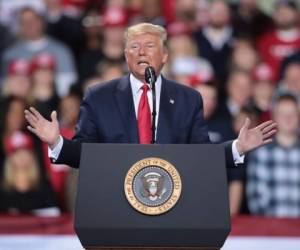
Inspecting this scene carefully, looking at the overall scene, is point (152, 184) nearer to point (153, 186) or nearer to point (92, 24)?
point (153, 186)

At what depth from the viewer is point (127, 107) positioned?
4.15 meters

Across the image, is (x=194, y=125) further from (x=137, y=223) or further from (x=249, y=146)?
(x=137, y=223)

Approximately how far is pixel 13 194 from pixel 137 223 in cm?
340

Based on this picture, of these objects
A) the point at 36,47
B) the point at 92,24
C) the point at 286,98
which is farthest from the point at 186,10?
the point at 286,98

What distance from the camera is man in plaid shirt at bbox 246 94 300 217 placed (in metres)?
6.90

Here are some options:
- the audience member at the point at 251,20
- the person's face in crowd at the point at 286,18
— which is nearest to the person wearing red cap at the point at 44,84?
the audience member at the point at 251,20

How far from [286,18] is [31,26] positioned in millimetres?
2199

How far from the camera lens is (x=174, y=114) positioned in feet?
13.6

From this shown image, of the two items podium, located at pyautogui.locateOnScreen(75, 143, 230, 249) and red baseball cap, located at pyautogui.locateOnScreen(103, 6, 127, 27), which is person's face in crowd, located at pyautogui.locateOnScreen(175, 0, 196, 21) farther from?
podium, located at pyautogui.locateOnScreen(75, 143, 230, 249)

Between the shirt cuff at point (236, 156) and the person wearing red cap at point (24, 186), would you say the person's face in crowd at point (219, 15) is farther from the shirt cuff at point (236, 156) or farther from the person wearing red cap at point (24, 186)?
the shirt cuff at point (236, 156)

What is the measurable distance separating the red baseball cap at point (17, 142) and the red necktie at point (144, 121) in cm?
312

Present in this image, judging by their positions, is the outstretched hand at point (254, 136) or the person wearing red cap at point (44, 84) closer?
the outstretched hand at point (254, 136)

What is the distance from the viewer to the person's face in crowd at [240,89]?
25.9ft

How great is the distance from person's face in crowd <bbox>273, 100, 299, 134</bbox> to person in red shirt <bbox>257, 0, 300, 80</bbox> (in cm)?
145
